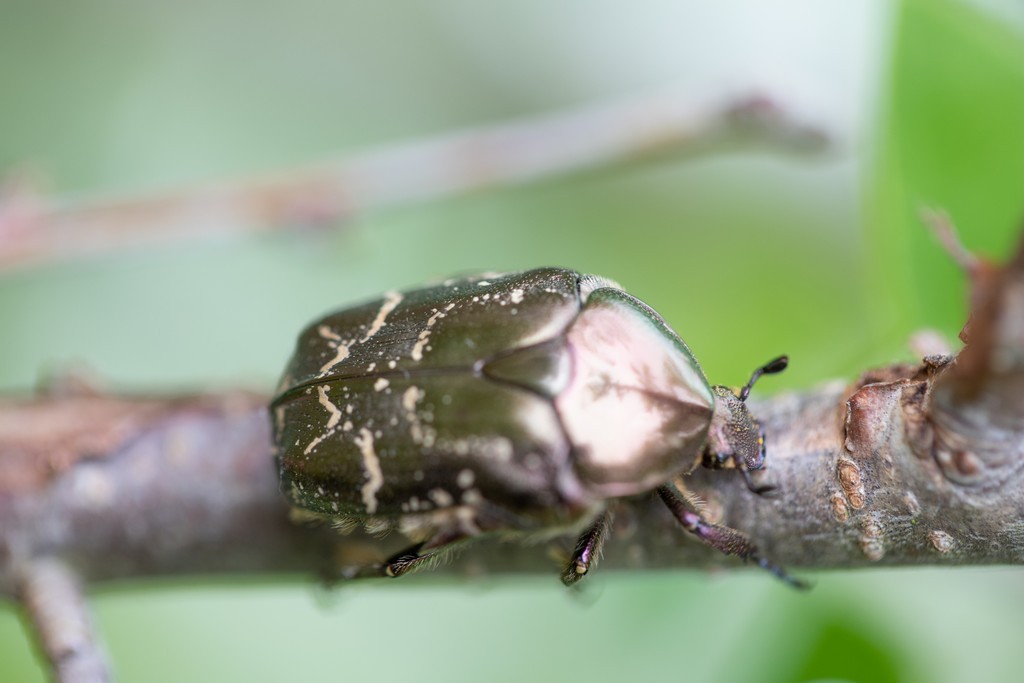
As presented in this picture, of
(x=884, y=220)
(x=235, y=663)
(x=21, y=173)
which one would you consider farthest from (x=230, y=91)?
(x=884, y=220)

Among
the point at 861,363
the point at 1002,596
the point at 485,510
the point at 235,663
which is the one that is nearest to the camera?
the point at 485,510

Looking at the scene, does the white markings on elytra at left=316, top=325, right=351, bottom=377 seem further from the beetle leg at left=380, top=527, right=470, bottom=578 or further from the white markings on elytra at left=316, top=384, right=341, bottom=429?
the beetle leg at left=380, top=527, right=470, bottom=578

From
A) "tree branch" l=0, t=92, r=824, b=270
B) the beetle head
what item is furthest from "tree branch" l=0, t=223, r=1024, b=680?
"tree branch" l=0, t=92, r=824, b=270

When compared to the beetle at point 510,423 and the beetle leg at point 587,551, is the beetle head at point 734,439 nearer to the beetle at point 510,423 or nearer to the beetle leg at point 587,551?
the beetle at point 510,423

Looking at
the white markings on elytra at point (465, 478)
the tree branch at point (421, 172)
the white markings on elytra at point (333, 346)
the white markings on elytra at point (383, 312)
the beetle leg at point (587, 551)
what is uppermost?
the tree branch at point (421, 172)

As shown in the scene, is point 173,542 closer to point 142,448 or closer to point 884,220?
point 142,448

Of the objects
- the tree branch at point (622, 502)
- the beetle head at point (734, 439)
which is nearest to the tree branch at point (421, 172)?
the tree branch at point (622, 502)
